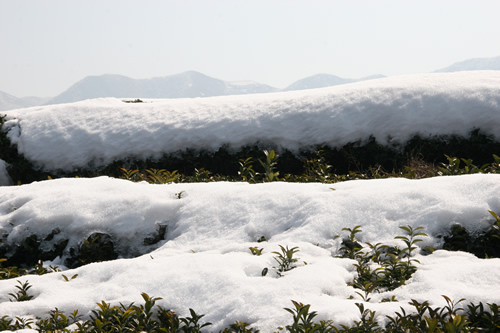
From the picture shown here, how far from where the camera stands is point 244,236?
4.43 metres

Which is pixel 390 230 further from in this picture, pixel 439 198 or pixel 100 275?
pixel 100 275

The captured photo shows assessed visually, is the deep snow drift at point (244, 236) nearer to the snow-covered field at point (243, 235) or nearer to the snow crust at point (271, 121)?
the snow-covered field at point (243, 235)

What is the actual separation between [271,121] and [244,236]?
5560mm

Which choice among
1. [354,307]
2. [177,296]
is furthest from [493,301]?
[177,296]

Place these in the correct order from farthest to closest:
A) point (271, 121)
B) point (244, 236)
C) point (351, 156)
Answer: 1. point (271, 121)
2. point (351, 156)
3. point (244, 236)

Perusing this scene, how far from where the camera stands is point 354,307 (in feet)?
10.2

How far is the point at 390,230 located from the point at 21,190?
15.5 feet

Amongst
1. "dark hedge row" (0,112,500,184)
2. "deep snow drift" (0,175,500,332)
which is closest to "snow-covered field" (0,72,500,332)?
"deep snow drift" (0,175,500,332)

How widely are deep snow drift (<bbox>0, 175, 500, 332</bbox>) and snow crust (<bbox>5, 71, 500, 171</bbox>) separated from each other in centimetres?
407

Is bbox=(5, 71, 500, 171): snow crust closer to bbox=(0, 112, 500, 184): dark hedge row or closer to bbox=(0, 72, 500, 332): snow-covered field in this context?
bbox=(0, 112, 500, 184): dark hedge row

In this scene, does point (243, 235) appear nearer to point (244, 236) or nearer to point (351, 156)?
point (244, 236)

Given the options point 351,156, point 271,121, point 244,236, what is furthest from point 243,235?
point 271,121

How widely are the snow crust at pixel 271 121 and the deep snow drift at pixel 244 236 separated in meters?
4.07

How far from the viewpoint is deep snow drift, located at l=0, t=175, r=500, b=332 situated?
3.29 meters
